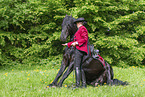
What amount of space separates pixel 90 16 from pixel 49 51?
332cm

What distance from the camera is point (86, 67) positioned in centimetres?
461

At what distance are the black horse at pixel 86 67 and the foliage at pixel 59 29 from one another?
14.4 ft

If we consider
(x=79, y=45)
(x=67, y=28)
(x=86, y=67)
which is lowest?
(x=86, y=67)

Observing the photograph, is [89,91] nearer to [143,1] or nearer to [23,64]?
[23,64]

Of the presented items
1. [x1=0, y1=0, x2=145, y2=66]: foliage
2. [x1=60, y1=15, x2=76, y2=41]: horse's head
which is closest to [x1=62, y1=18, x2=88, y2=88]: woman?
[x1=60, y1=15, x2=76, y2=41]: horse's head

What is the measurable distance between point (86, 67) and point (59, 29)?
20.1ft

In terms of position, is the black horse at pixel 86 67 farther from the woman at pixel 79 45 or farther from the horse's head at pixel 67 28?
the woman at pixel 79 45

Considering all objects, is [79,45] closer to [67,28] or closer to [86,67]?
[67,28]

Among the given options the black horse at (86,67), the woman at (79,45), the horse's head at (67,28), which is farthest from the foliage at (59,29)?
the woman at (79,45)

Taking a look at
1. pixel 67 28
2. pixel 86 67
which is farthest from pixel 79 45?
pixel 86 67

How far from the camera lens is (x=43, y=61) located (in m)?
10.2

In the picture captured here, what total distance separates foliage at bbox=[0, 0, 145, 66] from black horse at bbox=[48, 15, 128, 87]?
4.39m

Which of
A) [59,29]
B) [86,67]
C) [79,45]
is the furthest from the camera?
[59,29]

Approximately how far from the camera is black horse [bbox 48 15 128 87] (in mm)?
4453
